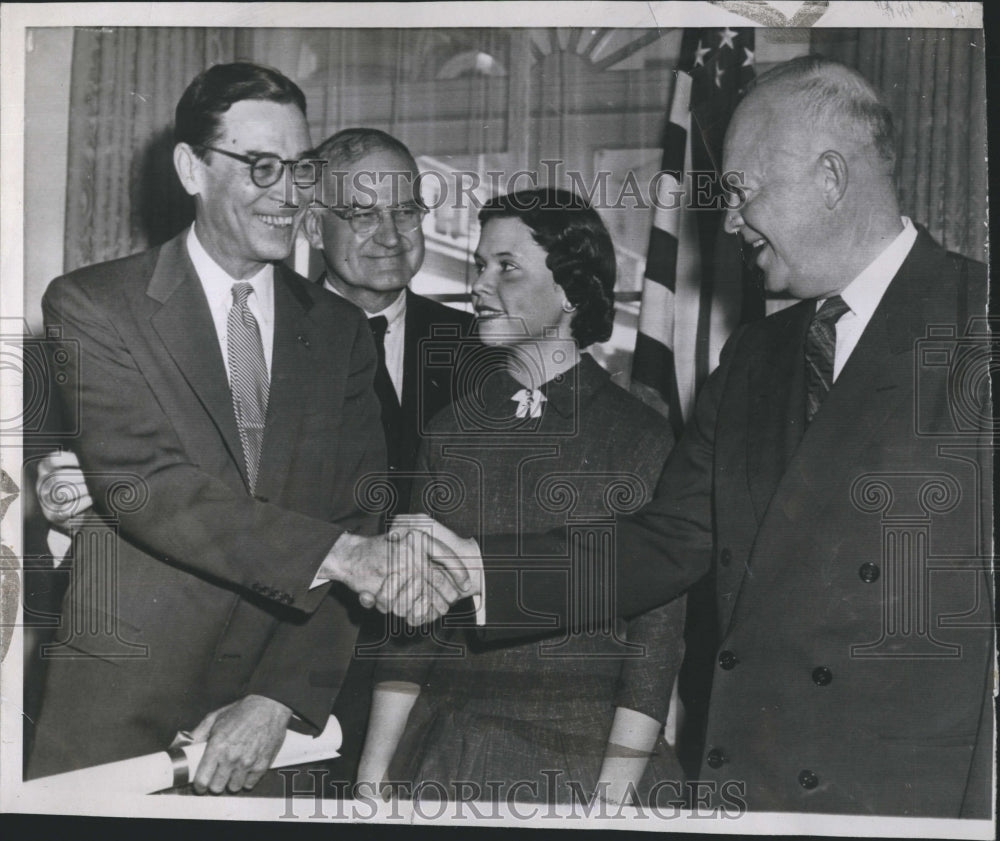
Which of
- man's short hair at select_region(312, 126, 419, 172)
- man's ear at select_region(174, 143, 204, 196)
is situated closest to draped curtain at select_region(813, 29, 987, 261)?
man's short hair at select_region(312, 126, 419, 172)

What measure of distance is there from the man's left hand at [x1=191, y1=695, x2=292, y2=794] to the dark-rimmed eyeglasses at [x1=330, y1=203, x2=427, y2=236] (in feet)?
3.88

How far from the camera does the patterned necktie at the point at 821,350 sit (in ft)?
8.54

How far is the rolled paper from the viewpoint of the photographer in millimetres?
2727

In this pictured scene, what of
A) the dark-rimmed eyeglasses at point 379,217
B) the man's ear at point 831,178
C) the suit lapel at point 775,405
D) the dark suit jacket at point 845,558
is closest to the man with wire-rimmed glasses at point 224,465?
the dark-rimmed eyeglasses at point 379,217

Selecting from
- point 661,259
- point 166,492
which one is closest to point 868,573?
point 661,259

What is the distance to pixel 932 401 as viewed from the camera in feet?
8.62

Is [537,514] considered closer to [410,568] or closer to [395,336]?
[410,568]

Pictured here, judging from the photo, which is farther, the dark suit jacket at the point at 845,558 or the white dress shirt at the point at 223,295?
the white dress shirt at the point at 223,295

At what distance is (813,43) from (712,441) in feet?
3.31

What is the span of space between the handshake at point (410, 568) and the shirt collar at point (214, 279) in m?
0.65

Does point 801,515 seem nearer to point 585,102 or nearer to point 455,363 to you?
point 455,363

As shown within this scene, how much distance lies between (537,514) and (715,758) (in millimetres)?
718

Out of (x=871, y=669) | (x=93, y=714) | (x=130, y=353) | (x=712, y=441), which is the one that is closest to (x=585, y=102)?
(x=712, y=441)

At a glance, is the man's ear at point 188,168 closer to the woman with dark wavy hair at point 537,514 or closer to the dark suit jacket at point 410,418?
the dark suit jacket at point 410,418
